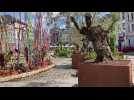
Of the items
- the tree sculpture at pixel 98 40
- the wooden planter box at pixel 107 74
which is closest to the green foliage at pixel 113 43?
the tree sculpture at pixel 98 40

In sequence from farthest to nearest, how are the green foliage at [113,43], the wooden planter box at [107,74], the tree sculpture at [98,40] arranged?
the green foliage at [113,43]
the tree sculpture at [98,40]
the wooden planter box at [107,74]

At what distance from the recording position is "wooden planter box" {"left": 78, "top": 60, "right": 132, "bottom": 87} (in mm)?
5906

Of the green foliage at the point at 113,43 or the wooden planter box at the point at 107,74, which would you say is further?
the green foliage at the point at 113,43

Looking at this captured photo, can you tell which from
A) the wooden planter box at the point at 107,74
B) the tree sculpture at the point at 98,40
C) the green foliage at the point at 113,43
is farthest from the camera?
the green foliage at the point at 113,43

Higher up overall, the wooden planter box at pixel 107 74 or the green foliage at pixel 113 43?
the green foliage at pixel 113 43

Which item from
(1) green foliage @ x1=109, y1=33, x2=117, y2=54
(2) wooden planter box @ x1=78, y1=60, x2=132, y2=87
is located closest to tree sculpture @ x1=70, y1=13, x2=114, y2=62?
(2) wooden planter box @ x1=78, y1=60, x2=132, y2=87

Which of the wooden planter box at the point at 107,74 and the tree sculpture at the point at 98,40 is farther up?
the tree sculpture at the point at 98,40

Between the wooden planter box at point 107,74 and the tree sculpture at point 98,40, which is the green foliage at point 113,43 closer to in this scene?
the tree sculpture at point 98,40

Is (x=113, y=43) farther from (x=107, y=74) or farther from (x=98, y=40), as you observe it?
(x=107, y=74)

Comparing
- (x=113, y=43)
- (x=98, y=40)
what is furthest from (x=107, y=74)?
(x=113, y=43)

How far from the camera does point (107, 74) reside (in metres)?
5.93

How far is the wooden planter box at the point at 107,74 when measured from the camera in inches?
233
